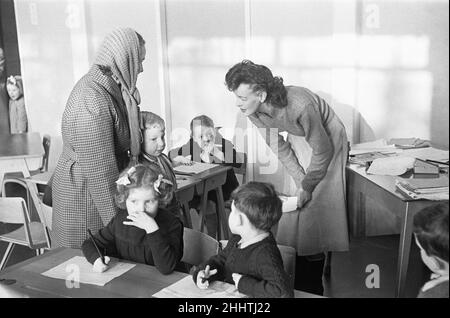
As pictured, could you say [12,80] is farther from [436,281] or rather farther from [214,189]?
[436,281]

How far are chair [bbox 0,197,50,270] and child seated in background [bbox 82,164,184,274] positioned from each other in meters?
0.93

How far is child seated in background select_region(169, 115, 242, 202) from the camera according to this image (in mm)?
2396

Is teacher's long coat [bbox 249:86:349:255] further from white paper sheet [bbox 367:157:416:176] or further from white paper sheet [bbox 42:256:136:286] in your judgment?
white paper sheet [bbox 42:256:136:286]

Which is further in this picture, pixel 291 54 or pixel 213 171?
pixel 213 171

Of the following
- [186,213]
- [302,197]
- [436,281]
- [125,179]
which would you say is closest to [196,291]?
[125,179]

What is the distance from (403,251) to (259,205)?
2.09 ft

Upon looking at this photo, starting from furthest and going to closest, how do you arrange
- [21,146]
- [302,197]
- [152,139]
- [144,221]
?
[21,146] < [152,139] < [302,197] < [144,221]

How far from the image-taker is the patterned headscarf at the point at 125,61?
1982mm

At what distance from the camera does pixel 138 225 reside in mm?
1682

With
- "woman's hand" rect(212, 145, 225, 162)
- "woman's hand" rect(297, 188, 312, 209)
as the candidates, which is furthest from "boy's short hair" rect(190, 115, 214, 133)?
"woman's hand" rect(297, 188, 312, 209)

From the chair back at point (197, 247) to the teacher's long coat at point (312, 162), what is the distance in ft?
1.43

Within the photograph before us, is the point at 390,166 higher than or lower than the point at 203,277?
higher

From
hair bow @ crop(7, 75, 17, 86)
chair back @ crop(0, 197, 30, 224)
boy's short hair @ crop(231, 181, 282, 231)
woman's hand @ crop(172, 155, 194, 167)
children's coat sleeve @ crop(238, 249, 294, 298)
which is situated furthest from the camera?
hair bow @ crop(7, 75, 17, 86)
